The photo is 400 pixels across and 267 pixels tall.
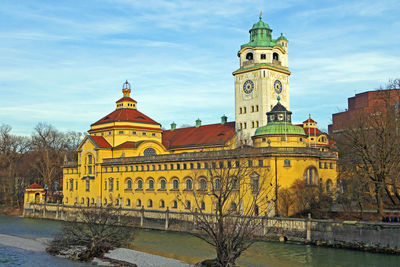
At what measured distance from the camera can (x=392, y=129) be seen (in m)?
49.4

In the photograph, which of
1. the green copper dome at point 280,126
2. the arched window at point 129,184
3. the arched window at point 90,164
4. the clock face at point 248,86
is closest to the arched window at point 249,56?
the clock face at point 248,86

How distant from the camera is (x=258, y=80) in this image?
7700 centimetres

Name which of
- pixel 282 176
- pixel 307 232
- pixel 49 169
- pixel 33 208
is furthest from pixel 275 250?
pixel 49 169

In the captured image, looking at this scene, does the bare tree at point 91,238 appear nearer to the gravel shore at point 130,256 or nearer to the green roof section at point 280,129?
the gravel shore at point 130,256

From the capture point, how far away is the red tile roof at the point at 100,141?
78.8 m

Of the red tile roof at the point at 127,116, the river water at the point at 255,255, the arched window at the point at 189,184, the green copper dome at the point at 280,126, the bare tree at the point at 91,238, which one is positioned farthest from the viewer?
the red tile roof at the point at 127,116

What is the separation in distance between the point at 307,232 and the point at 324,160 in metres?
17.9

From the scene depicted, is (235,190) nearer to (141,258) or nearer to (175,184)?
(175,184)

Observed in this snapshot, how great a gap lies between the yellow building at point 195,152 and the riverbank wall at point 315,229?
5.06 meters

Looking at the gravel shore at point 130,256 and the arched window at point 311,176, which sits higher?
the arched window at point 311,176

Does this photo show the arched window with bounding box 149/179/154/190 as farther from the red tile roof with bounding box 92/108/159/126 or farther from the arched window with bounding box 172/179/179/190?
the red tile roof with bounding box 92/108/159/126

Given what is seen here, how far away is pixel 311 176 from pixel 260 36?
98.4 feet

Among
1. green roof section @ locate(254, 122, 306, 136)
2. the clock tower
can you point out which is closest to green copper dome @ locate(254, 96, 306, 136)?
green roof section @ locate(254, 122, 306, 136)

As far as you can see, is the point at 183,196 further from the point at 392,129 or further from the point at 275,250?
the point at 392,129
